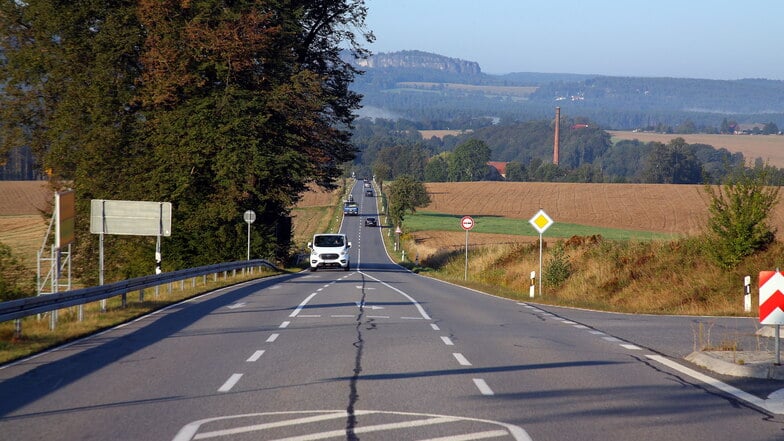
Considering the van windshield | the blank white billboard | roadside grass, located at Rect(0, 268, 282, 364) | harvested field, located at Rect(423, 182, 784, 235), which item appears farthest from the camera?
harvested field, located at Rect(423, 182, 784, 235)

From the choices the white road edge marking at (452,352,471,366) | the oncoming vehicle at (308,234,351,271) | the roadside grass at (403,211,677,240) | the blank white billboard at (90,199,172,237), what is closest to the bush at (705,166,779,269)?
the blank white billboard at (90,199,172,237)

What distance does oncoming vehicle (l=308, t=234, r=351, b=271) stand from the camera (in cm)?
4738

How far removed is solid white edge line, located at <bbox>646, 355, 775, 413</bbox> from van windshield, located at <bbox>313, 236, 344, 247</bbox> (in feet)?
114

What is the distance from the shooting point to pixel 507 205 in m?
124

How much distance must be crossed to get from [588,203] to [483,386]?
10720cm

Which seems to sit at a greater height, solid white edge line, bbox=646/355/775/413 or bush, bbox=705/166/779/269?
bush, bbox=705/166/779/269

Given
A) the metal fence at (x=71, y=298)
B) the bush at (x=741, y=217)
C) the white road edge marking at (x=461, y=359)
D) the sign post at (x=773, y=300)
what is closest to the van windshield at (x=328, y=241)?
the metal fence at (x=71, y=298)

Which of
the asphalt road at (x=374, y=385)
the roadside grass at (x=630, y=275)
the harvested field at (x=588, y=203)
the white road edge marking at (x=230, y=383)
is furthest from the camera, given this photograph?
the harvested field at (x=588, y=203)

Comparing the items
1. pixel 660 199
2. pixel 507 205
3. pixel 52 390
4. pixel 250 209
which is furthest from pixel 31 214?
pixel 52 390

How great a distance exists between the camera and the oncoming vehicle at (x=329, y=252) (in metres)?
47.4

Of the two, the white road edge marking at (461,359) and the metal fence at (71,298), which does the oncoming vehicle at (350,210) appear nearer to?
the metal fence at (71,298)

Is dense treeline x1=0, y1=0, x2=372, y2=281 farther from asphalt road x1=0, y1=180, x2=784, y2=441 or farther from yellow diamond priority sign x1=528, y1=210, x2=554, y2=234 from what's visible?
asphalt road x1=0, y1=180, x2=784, y2=441

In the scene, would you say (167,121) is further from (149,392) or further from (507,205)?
(507,205)

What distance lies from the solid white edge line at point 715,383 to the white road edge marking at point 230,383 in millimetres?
5641
